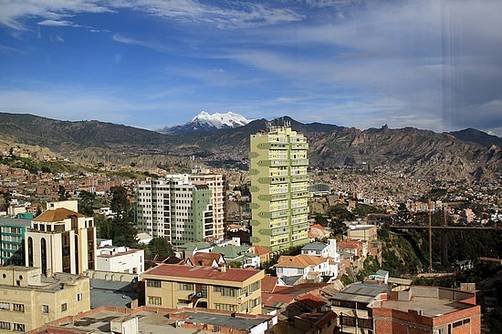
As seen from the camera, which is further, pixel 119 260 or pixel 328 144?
pixel 328 144

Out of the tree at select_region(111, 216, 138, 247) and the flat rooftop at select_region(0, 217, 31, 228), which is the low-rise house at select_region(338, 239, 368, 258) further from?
the flat rooftop at select_region(0, 217, 31, 228)

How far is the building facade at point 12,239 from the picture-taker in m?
12.7

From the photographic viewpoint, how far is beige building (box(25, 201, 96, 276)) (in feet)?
35.4

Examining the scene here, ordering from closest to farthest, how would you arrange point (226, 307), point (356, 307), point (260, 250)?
1. point (356, 307)
2. point (226, 307)
3. point (260, 250)

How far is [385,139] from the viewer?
7931 centimetres

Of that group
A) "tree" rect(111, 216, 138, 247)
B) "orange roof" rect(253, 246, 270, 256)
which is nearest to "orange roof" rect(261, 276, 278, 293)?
"orange roof" rect(253, 246, 270, 256)

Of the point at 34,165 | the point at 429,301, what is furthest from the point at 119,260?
the point at 34,165

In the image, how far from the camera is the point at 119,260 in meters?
12.6

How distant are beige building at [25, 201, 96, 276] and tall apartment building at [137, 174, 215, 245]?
7.49 m

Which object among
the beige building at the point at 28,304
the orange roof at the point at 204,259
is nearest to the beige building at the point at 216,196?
the orange roof at the point at 204,259

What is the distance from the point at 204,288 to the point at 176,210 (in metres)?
11.6

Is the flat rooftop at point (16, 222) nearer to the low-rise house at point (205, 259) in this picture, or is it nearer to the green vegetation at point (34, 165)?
the low-rise house at point (205, 259)

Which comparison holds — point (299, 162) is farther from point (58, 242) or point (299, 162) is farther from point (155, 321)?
point (155, 321)

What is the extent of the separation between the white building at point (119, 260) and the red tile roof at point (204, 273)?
4.26 meters
